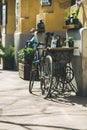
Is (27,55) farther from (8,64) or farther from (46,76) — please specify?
(8,64)

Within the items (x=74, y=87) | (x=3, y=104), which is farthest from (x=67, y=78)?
(x=3, y=104)

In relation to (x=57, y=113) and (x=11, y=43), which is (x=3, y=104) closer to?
(x=57, y=113)

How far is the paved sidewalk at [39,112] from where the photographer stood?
6441mm

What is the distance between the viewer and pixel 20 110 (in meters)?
7.73

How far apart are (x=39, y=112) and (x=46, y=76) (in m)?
2.14

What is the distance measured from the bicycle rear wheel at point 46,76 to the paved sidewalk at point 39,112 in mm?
177

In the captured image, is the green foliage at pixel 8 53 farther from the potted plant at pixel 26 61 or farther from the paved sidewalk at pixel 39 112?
the paved sidewalk at pixel 39 112

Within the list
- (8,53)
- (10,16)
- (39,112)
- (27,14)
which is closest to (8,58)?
(8,53)

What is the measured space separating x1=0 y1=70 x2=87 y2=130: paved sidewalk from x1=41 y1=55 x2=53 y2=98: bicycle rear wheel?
18 centimetres

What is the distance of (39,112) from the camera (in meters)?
7.53

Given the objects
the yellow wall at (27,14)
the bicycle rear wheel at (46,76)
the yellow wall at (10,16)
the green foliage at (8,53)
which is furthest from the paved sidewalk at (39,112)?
the yellow wall at (10,16)

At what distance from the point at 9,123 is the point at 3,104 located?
1827 mm

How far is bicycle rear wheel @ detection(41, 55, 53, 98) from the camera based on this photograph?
9.16 metres

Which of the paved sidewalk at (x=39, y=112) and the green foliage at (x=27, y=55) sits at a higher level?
the green foliage at (x=27, y=55)
